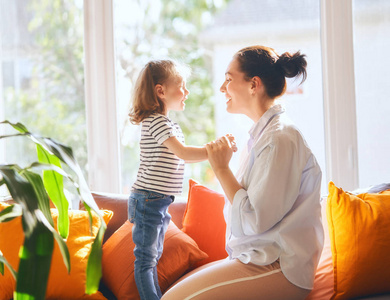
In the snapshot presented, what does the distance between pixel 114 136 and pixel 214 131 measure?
671mm

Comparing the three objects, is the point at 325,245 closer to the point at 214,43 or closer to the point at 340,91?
the point at 340,91

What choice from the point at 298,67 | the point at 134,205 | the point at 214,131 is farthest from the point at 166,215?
the point at 214,131

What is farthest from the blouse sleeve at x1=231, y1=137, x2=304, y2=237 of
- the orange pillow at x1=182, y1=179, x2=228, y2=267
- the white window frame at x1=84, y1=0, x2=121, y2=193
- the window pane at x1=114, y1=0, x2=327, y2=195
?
the white window frame at x1=84, y1=0, x2=121, y2=193

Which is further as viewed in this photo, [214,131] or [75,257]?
[214,131]

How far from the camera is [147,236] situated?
6.58 ft

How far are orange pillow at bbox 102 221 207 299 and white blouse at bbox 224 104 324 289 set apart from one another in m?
0.38

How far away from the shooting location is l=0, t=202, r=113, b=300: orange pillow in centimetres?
211

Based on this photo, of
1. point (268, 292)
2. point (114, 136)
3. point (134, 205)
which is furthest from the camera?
point (114, 136)

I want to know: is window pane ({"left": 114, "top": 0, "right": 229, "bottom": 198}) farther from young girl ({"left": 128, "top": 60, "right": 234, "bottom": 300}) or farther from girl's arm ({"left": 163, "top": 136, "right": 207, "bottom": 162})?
girl's arm ({"left": 163, "top": 136, "right": 207, "bottom": 162})

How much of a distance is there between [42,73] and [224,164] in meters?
1.70

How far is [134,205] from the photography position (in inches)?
81.0

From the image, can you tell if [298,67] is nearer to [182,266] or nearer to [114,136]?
[182,266]

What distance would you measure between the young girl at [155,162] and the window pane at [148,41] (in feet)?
2.98

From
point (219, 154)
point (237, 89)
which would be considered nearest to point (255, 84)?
point (237, 89)
